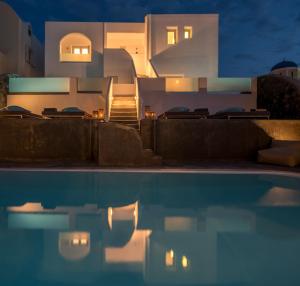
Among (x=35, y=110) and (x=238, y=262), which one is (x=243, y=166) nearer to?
(x=238, y=262)

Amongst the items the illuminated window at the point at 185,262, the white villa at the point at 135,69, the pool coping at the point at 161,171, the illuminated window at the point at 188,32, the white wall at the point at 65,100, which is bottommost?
the illuminated window at the point at 185,262

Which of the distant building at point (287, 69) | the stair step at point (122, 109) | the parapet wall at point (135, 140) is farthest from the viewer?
the distant building at point (287, 69)

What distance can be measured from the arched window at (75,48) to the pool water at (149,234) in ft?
62.9

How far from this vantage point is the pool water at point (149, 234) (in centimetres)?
276

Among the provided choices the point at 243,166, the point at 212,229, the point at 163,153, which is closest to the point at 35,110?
the point at 163,153

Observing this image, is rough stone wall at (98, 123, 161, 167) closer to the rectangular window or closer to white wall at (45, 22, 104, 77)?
white wall at (45, 22, 104, 77)

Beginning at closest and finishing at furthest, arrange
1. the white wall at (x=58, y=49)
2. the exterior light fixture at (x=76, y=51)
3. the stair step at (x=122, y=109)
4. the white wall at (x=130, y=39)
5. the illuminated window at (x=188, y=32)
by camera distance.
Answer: the stair step at (x=122, y=109), the illuminated window at (x=188, y=32), the white wall at (x=58, y=49), the white wall at (x=130, y=39), the exterior light fixture at (x=76, y=51)

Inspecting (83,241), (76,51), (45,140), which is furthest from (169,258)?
(76,51)

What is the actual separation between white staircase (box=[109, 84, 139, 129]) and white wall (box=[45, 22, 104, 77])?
190 inches

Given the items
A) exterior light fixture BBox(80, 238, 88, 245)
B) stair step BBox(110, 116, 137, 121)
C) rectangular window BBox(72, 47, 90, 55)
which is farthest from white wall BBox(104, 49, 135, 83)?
exterior light fixture BBox(80, 238, 88, 245)

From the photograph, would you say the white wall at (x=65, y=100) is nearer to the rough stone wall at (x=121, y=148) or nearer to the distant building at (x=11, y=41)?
the distant building at (x=11, y=41)

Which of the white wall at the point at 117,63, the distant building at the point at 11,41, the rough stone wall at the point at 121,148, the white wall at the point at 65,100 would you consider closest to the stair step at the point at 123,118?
the white wall at the point at 65,100

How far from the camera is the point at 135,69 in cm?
2381

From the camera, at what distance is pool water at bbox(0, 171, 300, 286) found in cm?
276
